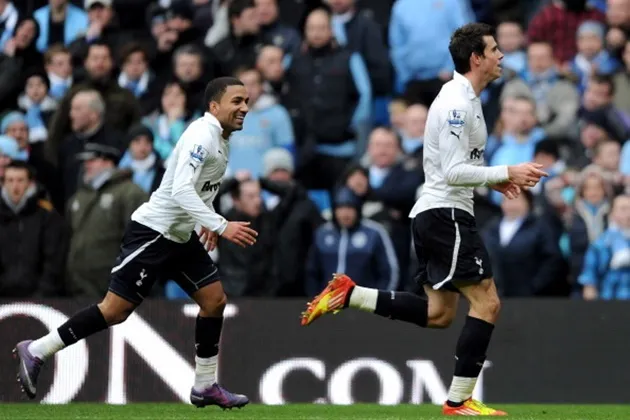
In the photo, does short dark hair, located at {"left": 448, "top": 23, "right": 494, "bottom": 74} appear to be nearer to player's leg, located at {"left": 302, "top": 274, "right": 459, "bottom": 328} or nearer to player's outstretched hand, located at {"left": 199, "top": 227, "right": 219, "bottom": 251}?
player's leg, located at {"left": 302, "top": 274, "right": 459, "bottom": 328}


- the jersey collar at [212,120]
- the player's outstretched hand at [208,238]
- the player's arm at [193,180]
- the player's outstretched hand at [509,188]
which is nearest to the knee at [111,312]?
the player's outstretched hand at [208,238]

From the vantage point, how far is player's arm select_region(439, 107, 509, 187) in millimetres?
9516

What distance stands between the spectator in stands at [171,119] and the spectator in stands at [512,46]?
324 centimetres

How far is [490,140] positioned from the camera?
15906mm

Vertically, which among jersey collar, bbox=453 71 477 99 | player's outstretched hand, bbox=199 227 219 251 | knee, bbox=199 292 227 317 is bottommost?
knee, bbox=199 292 227 317

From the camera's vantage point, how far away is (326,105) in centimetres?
1614

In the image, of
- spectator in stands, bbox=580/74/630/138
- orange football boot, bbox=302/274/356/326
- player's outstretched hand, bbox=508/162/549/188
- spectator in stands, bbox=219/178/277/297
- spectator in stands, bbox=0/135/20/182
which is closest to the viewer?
player's outstretched hand, bbox=508/162/549/188

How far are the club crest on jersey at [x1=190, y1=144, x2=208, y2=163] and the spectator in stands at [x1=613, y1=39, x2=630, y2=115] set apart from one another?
7.06 metres

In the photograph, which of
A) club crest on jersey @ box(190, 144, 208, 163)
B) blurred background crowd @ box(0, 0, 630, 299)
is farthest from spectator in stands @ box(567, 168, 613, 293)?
club crest on jersey @ box(190, 144, 208, 163)

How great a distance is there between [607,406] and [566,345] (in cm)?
82

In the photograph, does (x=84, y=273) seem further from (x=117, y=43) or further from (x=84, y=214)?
(x=117, y=43)

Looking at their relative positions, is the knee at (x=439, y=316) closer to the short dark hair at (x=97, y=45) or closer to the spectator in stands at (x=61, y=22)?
the short dark hair at (x=97, y=45)

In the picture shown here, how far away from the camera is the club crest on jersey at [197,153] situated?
9.95 meters

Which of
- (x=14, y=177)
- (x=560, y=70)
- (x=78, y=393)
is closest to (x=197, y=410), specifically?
(x=78, y=393)
